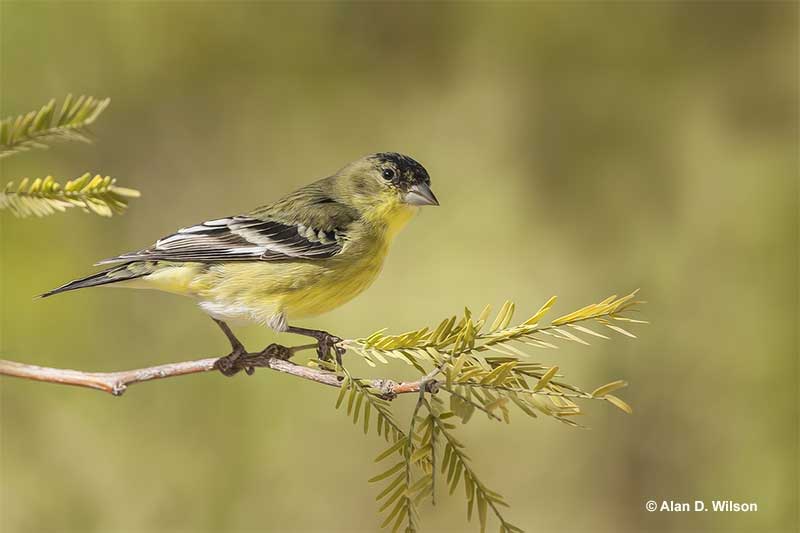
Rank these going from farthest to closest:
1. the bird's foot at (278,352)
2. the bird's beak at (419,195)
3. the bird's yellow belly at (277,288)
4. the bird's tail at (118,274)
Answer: the bird's beak at (419,195) → the bird's yellow belly at (277,288) → the bird's tail at (118,274) → the bird's foot at (278,352)

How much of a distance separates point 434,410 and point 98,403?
53.7 inches

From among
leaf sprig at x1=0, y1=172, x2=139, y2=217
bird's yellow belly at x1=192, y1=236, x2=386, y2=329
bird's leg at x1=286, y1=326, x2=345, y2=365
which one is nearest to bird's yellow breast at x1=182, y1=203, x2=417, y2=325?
bird's yellow belly at x1=192, y1=236, x2=386, y2=329

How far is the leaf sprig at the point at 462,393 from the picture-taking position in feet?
1.99

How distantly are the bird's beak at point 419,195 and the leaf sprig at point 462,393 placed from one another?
0.56 meters

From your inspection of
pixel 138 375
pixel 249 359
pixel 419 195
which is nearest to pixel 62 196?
pixel 138 375

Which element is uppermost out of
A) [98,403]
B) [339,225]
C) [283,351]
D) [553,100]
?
[553,100]

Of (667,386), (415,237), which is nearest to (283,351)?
(415,237)

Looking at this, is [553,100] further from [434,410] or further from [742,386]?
[434,410]

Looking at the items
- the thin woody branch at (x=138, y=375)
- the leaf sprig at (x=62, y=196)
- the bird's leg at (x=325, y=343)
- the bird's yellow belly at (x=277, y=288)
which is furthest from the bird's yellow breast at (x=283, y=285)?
the leaf sprig at (x=62, y=196)

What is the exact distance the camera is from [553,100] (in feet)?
7.36

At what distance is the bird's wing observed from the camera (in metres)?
1.10

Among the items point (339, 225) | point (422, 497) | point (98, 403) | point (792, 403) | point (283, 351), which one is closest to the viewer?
point (422, 497)

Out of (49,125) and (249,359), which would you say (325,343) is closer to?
(249,359)

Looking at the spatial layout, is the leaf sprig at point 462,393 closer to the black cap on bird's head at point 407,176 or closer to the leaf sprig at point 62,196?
the leaf sprig at point 62,196
